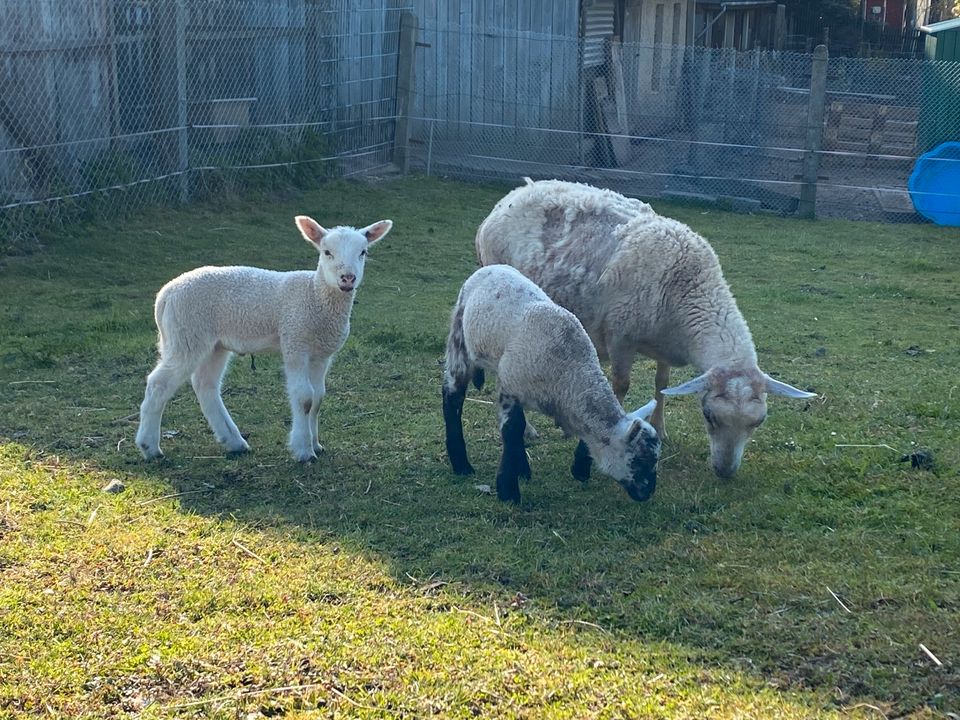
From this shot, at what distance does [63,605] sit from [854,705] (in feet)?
10.1

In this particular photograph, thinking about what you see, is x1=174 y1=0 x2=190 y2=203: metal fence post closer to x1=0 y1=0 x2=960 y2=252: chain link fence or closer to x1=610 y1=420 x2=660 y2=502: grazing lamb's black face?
x1=0 y1=0 x2=960 y2=252: chain link fence

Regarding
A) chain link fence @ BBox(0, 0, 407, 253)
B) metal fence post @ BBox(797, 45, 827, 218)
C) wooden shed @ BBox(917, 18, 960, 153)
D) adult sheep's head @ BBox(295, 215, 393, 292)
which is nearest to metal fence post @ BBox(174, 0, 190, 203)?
chain link fence @ BBox(0, 0, 407, 253)

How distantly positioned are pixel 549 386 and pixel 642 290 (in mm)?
1320

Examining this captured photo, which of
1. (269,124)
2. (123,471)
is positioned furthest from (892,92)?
(123,471)

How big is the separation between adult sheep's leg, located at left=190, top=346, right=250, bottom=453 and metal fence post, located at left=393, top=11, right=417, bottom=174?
11.1 m

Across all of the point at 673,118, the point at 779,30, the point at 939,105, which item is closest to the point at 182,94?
the point at 673,118

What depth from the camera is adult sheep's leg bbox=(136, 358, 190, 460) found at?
6359 mm

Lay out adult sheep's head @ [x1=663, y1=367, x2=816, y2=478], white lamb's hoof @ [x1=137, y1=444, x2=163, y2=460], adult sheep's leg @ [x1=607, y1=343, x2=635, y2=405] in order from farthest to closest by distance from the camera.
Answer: adult sheep's leg @ [x1=607, y1=343, x2=635, y2=405] → white lamb's hoof @ [x1=137, y1=444, x2=163, y2=460] → adult sheep's head @ [x1=663, y1=367, x2=816, y2=478]

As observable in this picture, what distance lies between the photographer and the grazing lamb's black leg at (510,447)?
584 cm

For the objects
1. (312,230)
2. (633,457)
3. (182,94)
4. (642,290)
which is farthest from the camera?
(182,94)

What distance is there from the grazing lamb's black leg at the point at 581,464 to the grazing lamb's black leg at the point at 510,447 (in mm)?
373

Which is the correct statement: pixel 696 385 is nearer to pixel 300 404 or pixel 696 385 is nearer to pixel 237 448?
pixel 300 404

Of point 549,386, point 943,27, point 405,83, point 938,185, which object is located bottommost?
point 549,386

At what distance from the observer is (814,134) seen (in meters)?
15.5
